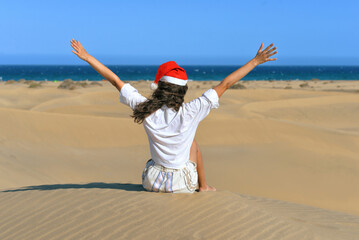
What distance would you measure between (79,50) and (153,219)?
1646 mm

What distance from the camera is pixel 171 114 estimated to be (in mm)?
3818

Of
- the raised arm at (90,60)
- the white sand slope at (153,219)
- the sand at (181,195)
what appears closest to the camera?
the white sand slope at (153,219)

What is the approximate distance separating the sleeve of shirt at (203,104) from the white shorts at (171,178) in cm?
53

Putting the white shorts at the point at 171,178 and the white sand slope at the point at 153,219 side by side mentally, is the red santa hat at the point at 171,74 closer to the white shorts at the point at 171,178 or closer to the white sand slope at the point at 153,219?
the white shorts at the point at 171,178

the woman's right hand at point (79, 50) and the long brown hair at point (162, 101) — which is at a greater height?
the woman's right hand at point (79, 50)

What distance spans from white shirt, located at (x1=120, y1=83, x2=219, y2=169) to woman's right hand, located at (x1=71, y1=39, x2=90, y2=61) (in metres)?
0.52

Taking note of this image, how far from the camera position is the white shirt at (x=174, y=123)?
3.78m

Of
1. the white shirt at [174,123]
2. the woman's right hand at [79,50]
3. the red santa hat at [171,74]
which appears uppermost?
the woman's right hand at [79,50]

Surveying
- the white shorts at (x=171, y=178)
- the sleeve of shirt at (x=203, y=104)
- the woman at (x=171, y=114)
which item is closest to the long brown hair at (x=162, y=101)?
the woman at (x=171, y=114)

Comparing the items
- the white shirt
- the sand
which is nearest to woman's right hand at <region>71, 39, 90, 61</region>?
the white shirt

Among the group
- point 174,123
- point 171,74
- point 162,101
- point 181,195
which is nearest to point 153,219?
point 181,195

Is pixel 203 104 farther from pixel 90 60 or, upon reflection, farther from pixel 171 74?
pixel 90 60

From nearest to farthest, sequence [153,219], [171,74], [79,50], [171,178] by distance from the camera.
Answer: [153,219]
[171,74]
[171,178]
[79,50]

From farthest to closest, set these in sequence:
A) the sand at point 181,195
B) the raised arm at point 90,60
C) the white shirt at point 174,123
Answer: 1. the raised arm at point 90,60
2. the white shirt at point 174,123
3. the sand at point 181,195
